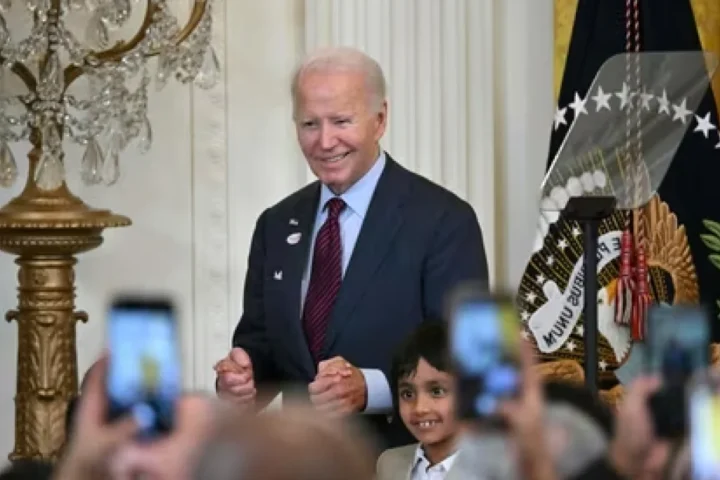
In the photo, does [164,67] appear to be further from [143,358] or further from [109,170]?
[143,358]

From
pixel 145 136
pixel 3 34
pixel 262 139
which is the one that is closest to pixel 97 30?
pixel 3 34

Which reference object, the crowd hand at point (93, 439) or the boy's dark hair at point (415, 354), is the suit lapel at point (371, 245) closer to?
the boy's dark hair at point (415, 354)

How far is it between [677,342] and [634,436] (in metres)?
0.06

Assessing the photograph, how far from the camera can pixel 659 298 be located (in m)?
3.68

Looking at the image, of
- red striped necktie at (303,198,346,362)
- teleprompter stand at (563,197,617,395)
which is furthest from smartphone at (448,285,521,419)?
red striped necktie at (303,198,346,362)

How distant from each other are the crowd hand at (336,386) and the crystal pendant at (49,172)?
1297 millimetres

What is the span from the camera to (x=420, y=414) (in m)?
2.26

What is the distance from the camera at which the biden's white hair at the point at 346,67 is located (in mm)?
2385

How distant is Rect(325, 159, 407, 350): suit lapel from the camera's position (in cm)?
232

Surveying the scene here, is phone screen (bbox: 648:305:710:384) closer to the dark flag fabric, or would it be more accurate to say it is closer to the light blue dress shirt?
the light blue dress shirt

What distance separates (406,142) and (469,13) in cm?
42

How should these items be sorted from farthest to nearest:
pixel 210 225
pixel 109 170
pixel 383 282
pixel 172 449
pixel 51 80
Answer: pixel 210 225 → pixel 109 170 → pixel 51 80 → pixel 383 282 → pixel 172 449

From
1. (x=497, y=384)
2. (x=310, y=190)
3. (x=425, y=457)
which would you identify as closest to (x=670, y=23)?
(x=310, y=190)

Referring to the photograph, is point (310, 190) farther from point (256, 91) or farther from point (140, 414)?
point (140, 414)
